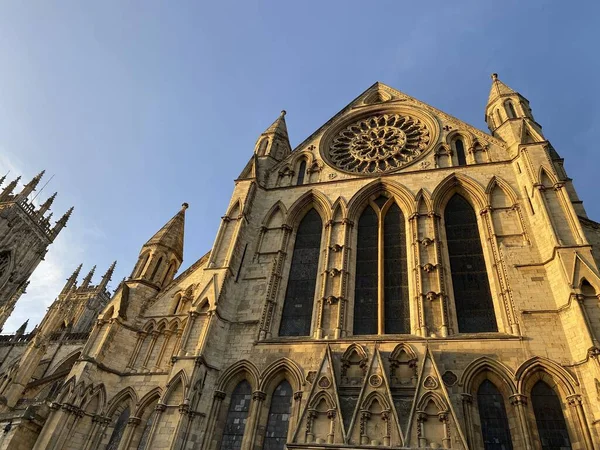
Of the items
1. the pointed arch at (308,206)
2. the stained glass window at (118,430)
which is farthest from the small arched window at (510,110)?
the stained glass window at (118,430)

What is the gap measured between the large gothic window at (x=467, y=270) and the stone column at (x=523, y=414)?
2184 millimetres

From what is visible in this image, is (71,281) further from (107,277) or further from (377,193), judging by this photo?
(377,193)

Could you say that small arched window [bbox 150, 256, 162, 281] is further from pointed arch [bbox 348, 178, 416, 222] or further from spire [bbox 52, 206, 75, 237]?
spire [bbox 52, 206, 75, 237]

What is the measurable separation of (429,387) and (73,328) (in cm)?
4523

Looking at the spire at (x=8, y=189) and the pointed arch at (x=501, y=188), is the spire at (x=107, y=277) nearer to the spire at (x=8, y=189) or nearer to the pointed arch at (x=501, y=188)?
the spire at (x=8, y=189)

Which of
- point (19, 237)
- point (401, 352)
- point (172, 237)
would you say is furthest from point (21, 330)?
point (401, 352)

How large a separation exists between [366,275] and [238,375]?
521 centimetres

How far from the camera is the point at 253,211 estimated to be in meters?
17.3

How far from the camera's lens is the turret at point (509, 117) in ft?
52.5

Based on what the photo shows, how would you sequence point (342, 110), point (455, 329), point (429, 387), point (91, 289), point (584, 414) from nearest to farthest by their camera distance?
point (584, 414) < point (429, 387) < point (455, 329) < point (342, 110) < point (91, 289)

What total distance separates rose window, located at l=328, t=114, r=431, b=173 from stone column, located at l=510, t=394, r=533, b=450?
31.9 ft

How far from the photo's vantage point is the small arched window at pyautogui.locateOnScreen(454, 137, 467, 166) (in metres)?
16.9

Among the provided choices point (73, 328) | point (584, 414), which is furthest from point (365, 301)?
point (73, 328)

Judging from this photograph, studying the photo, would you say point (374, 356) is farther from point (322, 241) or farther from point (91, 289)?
point (91, 289)
